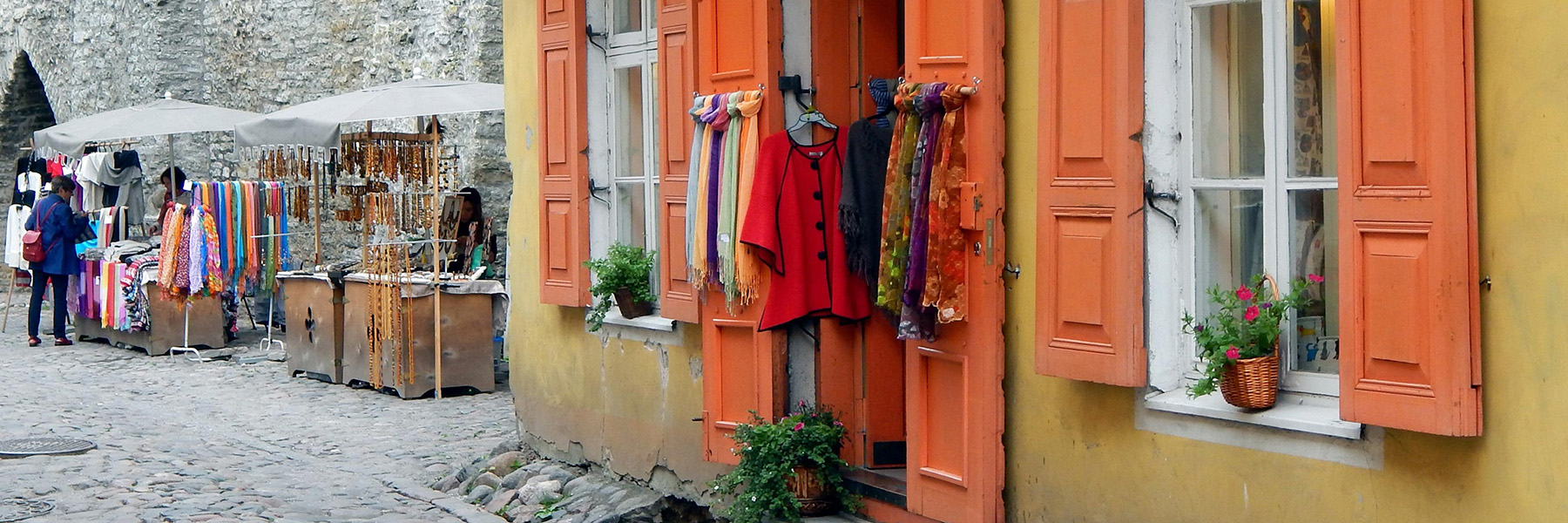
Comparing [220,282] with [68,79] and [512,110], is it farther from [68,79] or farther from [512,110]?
[68,79]

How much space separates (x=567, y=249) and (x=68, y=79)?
16756 millimetres

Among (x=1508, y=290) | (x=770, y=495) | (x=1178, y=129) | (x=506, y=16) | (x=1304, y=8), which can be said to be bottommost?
(x=770, y=495)

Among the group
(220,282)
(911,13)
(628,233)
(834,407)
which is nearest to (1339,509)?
(911,13)

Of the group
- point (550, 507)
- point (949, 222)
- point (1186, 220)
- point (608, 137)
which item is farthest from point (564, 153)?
point (1186, 220)

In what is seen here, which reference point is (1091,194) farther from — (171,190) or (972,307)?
(171,190)

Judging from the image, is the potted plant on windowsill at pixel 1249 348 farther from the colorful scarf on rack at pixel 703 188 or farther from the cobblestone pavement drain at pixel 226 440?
the cobblestone pavement drain at pixel 226 440

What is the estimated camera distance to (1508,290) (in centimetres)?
385

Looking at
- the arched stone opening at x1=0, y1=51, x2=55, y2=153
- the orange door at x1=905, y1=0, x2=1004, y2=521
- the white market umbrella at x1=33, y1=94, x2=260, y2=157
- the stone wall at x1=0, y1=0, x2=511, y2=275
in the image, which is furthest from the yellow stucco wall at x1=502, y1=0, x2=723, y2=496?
the arched stone opening at x1=0, y1=51, x2=55, y2=153

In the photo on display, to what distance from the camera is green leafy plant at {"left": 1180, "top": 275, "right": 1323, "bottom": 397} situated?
4.44 metres

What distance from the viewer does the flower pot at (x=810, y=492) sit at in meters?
6.54

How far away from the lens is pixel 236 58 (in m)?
19.2

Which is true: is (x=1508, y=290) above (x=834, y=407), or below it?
above

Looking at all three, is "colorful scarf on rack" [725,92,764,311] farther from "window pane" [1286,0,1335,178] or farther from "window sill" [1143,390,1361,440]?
"window pane" [1286,0,1335,178]

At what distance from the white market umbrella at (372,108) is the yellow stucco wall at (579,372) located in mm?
2331
